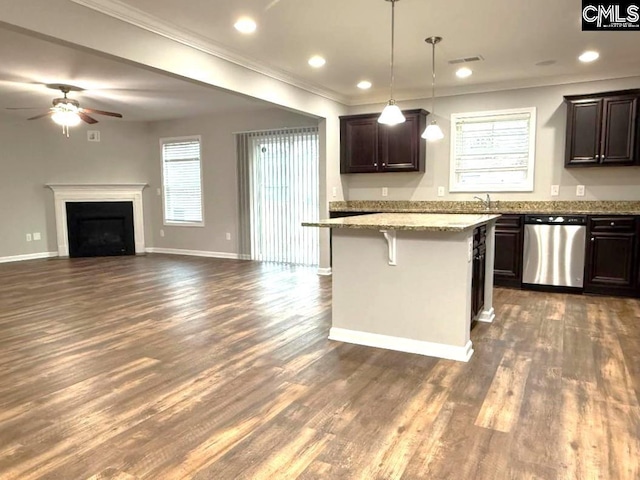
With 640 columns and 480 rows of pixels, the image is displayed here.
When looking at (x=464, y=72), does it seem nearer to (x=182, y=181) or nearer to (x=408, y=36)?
(x=408, y=36)

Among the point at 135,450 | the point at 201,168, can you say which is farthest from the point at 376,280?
the point at 201,168

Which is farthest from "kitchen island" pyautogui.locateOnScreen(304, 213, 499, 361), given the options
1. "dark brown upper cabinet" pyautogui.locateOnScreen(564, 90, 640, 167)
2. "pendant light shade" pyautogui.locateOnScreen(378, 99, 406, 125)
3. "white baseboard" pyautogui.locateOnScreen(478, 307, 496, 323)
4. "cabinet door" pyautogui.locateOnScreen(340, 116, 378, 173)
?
"cabinet door" pyautogui.locateOnScreen(340, 116, 378, 173)

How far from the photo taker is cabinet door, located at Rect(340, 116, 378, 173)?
241 inches

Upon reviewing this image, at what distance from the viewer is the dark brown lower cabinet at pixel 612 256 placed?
15.6 feet

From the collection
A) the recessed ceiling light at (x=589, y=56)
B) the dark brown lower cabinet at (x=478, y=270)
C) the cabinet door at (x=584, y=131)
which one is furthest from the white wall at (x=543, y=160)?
the dark brown lower cabinet at (x=478, y=270)

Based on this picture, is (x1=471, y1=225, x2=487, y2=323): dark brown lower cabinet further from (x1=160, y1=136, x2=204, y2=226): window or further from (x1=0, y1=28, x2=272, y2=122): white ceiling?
(x1=160, y1=136, x2=204, y2=226): window

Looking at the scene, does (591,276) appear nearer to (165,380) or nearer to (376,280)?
(376,280)

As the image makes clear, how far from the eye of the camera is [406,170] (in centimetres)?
598

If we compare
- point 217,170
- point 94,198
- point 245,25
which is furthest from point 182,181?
point 245,25

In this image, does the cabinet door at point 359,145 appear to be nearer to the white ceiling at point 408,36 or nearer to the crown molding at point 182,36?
the white ceiling at point 408,36

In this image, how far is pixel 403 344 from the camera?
328cm

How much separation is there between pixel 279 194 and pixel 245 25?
3817 millimetres

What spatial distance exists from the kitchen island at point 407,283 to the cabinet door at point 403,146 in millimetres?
2562

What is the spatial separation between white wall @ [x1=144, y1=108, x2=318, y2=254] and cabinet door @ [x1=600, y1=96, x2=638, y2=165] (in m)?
4.47
